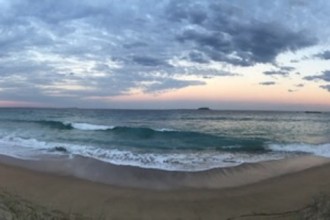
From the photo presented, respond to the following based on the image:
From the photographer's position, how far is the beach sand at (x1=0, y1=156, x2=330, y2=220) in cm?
799

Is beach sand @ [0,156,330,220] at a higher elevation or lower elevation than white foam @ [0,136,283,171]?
lower

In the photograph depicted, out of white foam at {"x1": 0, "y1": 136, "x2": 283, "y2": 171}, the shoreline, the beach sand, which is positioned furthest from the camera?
white foam at {"x1": 0, "y1": 136, "x2": 283, "y2": 171}

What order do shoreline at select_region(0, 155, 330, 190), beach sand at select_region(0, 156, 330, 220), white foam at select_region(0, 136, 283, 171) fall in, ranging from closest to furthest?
beach sand at select_region(0, 156, 330, 220), shoreline at select_region(0, 155, 330, 190), white foam at select_region(0, 136, 283, 171)

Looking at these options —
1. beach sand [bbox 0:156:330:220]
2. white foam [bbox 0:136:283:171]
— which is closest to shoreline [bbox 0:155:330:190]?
beach sand [bbox 0:156:330:220]

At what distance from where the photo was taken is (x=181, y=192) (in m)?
9.67

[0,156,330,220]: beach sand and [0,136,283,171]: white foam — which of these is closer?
[0,156,330,220]: beach sand

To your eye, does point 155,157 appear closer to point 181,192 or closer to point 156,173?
point 156,173

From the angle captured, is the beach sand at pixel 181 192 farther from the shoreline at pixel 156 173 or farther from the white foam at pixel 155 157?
the white foam at pixel 155 157

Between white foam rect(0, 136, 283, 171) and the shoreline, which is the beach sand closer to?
the shoreline

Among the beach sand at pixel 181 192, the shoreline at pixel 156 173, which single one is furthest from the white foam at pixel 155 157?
the beach sand at pixel 181 192

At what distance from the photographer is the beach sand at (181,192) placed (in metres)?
7.99

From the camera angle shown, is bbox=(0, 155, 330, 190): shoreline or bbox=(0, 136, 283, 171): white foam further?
bbox=(0, 136, 283, 171): white foam

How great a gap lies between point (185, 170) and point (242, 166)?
7.02 feet

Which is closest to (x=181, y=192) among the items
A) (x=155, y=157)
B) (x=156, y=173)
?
(x=156, y=173)
